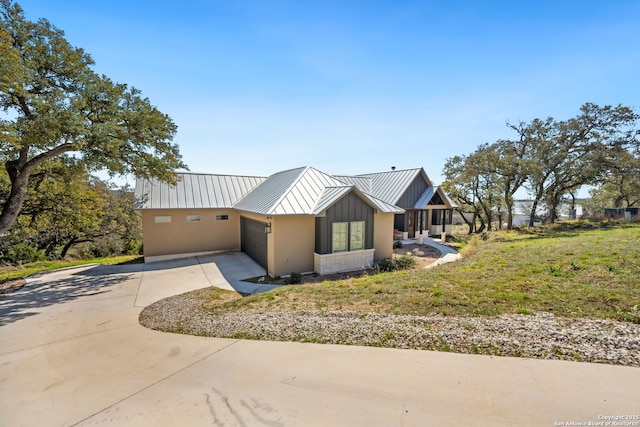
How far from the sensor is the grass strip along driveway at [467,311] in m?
4.17

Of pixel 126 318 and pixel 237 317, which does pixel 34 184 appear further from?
pixel 237 317

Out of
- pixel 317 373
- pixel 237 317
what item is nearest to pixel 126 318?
pixel 237 317

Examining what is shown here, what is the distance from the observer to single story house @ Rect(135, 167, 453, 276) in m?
11.7

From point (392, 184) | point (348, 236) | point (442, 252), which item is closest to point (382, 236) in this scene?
point (348, 236)

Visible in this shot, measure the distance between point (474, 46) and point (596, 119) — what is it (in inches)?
847

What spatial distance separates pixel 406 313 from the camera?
576cm

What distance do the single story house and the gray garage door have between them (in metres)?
0.05

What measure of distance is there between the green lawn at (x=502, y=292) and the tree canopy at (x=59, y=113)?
737 centimetres

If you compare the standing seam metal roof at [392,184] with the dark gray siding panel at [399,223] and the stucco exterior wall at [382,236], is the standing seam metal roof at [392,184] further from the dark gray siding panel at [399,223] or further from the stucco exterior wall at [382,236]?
the stucco exterior wall at [382,236]

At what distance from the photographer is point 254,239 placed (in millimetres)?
13977

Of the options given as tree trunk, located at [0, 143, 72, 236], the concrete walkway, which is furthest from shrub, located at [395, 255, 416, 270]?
tree trunk, located at [0, 143, 72, 236]

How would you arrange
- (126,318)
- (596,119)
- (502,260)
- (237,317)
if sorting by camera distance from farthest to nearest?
(596,119)
(502,260)
(126,318)
(237,317)

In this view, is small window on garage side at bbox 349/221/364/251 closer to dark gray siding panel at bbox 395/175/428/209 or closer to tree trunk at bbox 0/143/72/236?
dark gray siding panel at bbox 395/175/428/209

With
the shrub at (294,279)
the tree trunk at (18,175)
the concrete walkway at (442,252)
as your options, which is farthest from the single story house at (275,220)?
the tree trunk at (18,175)
